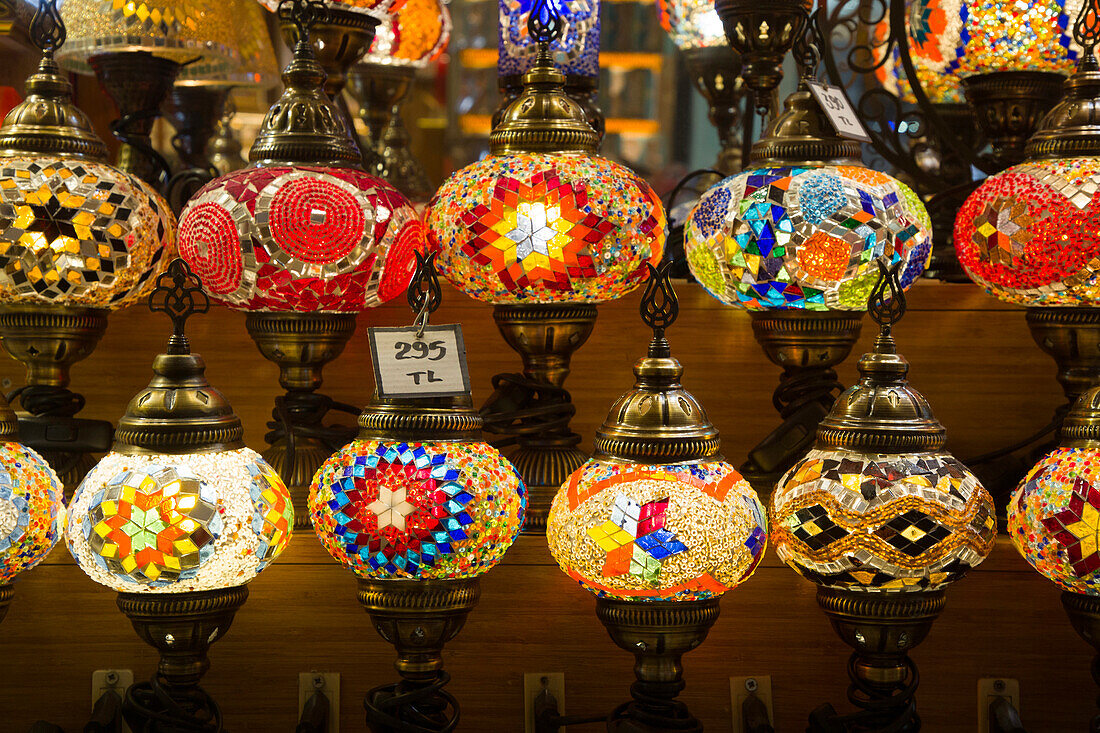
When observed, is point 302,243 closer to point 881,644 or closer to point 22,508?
point 22,508

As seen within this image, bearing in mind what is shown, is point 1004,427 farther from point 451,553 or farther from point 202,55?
point 202,55

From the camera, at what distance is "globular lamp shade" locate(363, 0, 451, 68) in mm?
2127

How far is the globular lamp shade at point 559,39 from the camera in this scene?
1.80 meters

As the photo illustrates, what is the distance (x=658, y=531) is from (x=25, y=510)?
2.34 feet

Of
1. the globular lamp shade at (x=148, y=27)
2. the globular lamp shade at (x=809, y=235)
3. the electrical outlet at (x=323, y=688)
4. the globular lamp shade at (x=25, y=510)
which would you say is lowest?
the electrical outlet at (x=323, y=688)

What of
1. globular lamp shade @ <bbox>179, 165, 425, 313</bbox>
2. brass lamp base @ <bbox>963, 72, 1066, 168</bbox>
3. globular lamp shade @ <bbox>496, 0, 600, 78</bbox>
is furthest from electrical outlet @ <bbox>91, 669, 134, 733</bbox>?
brass lamp base @ <bbox>963, 72, 1066, 168</bbox>

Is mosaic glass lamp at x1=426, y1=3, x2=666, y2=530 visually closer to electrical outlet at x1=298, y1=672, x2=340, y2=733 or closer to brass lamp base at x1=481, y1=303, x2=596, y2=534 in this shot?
brass lamp base at x1=481, y1=303, x2=596, y2=534

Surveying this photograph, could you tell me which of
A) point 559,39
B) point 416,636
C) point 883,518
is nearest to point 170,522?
point 416,636

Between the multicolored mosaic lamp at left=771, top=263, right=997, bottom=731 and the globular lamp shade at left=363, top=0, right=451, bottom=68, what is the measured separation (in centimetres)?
115

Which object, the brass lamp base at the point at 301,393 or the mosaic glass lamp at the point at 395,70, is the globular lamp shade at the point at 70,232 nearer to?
the brass lamp base at the point at 301,393

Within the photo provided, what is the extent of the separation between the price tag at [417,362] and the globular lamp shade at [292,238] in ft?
0.62

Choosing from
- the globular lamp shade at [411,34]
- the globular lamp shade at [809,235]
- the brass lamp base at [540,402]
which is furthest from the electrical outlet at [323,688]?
the globular lamp shade at [411,34]

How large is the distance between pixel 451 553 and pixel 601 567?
0.53 ft

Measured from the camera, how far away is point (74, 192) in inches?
56.8
